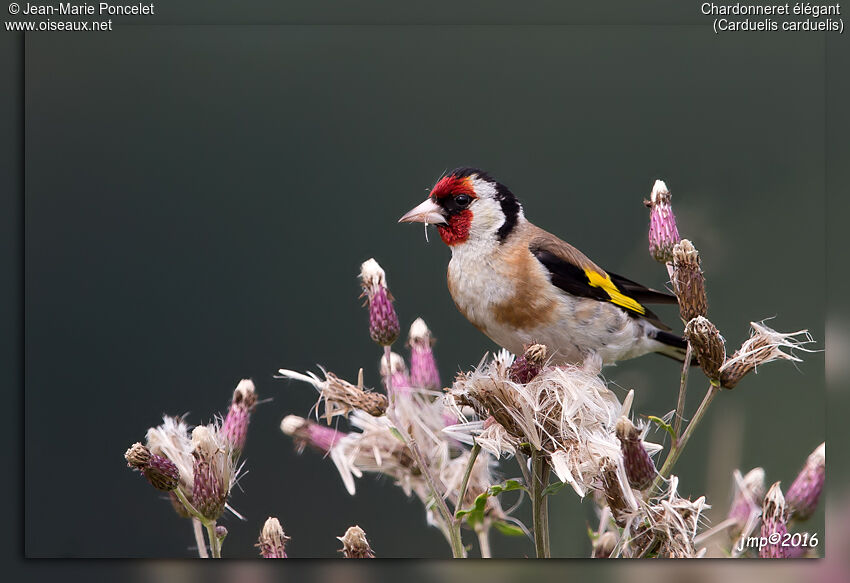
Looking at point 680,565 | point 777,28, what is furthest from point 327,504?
point 777,28

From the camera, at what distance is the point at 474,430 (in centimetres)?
219

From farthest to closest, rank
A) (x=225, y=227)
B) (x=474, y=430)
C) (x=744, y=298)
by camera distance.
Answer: (x=225, y=227) < (x=744, y=298) < (x=474, y=430)

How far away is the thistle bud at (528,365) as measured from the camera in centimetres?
202

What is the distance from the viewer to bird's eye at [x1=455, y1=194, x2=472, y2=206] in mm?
2406

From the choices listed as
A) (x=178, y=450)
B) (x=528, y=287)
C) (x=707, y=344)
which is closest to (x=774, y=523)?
(x=707, y=344)

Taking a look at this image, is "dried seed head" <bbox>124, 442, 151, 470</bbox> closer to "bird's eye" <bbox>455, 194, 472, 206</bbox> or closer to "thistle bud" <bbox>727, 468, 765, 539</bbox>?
"bird's eye" <bbox>455, 194, 472, 206</bbox>

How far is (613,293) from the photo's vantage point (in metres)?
2.43

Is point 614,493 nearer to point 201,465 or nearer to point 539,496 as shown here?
point 539,496

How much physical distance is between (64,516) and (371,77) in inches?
63.6

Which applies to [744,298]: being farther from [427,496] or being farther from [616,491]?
[427,496]

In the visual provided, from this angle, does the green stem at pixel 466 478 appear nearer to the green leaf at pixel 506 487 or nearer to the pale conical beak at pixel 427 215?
the green leaf at pixel 506 487

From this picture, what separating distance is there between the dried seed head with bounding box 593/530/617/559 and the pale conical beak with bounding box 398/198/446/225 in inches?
36.3

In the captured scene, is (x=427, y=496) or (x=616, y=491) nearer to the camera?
(x=616, y=491)

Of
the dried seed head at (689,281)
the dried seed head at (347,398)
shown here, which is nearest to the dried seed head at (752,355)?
the dried seed head at (689,281)
